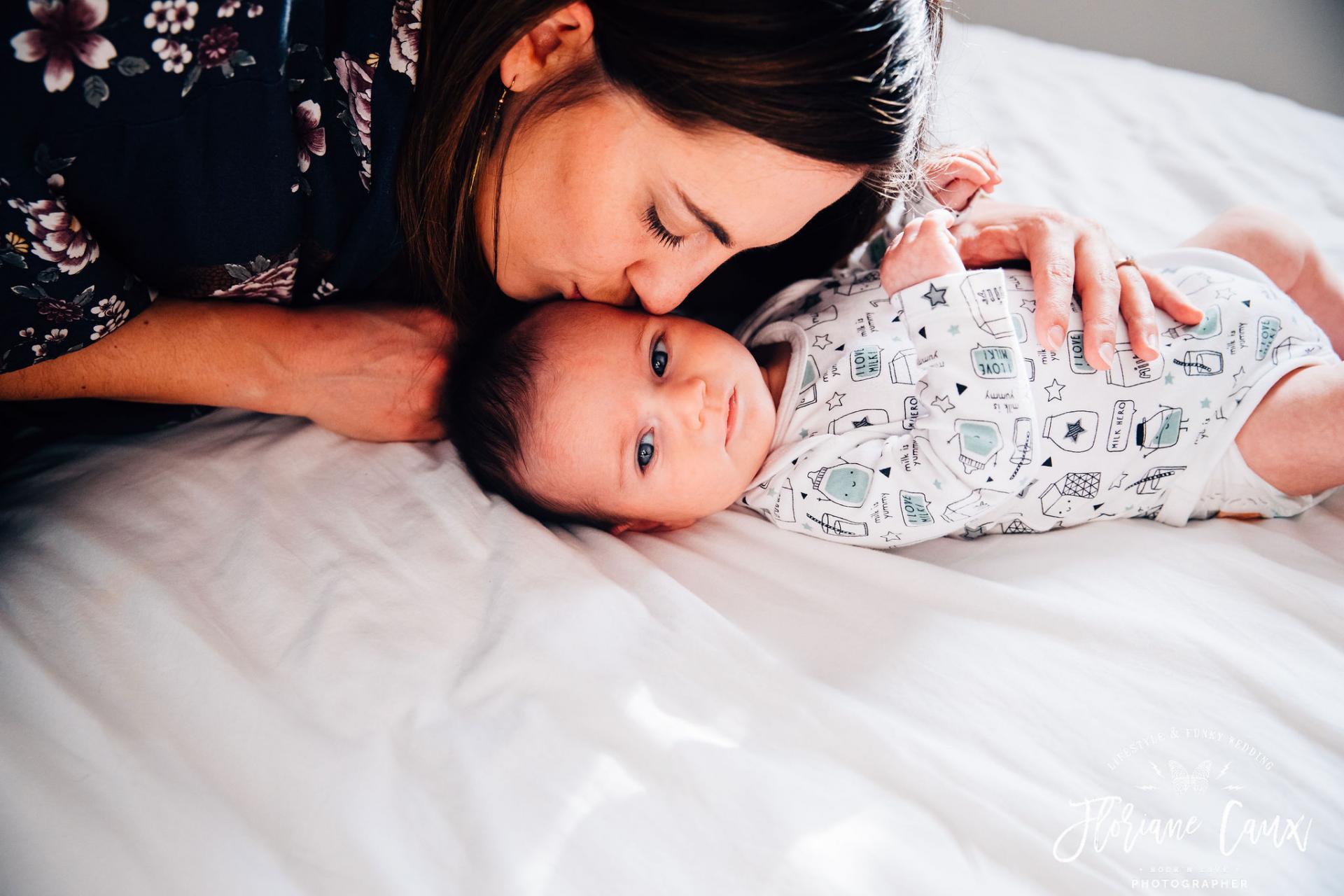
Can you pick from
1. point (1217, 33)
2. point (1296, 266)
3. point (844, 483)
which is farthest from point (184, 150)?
point (1217, 33)

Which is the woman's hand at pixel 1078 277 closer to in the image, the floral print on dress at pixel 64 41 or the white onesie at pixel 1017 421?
the white onesie at pixel 1017 421

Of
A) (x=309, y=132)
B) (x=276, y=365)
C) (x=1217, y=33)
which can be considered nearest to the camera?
(x=309, y=132)

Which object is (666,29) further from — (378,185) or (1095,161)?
(1095,161)

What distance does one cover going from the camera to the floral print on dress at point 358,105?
0.91m

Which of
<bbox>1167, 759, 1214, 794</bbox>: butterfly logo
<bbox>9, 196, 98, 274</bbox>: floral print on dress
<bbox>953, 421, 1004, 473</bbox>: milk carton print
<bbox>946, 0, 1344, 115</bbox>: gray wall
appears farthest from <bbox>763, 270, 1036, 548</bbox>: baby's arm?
<bbox>946, 0, 1344, 115</bbox>: gray wall

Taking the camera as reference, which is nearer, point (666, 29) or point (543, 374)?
point (666, 29)

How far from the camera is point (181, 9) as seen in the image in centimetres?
73

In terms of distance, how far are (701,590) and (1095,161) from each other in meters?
1.17

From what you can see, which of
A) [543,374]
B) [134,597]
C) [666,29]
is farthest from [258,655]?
[666,29]

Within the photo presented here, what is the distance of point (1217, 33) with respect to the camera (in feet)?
7.23

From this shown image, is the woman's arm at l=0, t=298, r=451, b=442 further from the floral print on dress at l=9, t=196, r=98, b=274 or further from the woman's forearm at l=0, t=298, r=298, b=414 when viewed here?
the floral print on dress at l=9, t=196, r=98, b=274

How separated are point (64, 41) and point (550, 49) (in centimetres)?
41

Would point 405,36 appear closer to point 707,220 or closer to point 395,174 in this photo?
point 395,174

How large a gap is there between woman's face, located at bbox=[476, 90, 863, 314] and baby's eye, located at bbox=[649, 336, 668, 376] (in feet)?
0.37
